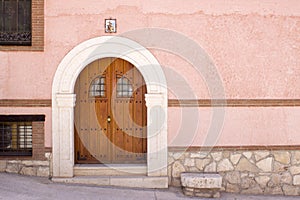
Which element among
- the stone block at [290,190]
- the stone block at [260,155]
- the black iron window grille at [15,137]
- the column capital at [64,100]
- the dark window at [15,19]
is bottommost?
the stone block at [290,190]

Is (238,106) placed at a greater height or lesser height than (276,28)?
lesser

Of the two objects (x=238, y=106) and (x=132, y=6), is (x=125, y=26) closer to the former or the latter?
(x=132, y=6)

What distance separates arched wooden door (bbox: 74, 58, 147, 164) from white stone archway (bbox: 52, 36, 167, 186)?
0.34 m

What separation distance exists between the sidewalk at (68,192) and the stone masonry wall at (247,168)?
227mm

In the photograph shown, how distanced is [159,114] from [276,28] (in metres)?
2.85

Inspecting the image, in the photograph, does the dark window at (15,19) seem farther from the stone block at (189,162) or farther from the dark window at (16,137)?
the stone block at (189,162)

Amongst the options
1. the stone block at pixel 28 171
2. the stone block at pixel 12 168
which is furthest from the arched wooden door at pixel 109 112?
the stone block at pixel 12 168

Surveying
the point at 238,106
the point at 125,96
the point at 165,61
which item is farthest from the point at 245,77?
the point at 125,96

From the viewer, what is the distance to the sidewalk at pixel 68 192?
577 cm

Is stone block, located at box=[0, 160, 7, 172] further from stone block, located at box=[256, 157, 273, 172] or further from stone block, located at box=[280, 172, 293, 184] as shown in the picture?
stone block, located at box=[280, 172, 293, 184]

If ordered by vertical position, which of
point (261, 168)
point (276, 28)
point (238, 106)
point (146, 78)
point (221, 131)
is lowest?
point (261, 168)

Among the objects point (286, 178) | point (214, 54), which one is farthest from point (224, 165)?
point (214, 54)

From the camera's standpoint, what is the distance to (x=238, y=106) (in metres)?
6.98

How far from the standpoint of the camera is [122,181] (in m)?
6.76
